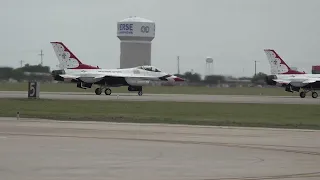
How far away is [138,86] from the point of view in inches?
2923

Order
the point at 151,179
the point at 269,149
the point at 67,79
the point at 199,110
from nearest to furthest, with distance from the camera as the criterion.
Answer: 1. the point at 151,179
2. the point at 269,149
3. the point at 199,110
4. the point at 67,79

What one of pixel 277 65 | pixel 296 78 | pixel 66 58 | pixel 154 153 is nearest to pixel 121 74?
pixel 66 58

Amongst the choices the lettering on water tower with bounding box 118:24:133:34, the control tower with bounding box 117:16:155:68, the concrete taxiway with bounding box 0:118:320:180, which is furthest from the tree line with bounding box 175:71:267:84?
the concrete taxiway with bounding box 0:118:320:180

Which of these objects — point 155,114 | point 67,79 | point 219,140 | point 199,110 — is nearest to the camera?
point 219,140

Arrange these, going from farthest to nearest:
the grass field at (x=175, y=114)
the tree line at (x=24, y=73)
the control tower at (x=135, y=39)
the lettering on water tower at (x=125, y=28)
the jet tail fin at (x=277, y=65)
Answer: the lettering on water tower at (x=125, y=28) → the control tower at (x=135, y=39) → the tree line at (x=24, y=73) → the jet tail fin at (x=277, y=65) → the grass field at (x=175, y=114)

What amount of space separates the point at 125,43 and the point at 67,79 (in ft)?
351

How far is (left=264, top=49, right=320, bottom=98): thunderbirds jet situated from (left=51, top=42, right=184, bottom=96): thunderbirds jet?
44.1 feet

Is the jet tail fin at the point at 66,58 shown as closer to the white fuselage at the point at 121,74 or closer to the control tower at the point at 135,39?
the white fuselage at the point at 121,74

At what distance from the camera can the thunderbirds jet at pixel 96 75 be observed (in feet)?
237

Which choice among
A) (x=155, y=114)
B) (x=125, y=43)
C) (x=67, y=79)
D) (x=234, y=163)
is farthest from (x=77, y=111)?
(x=125, y=43)

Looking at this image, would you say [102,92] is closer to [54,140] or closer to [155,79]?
[155,79]

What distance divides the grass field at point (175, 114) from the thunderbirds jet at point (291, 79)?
26.3 m

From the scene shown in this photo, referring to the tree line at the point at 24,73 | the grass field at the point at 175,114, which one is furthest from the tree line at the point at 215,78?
the grass field at the point at 175,114

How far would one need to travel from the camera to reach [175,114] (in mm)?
41062
